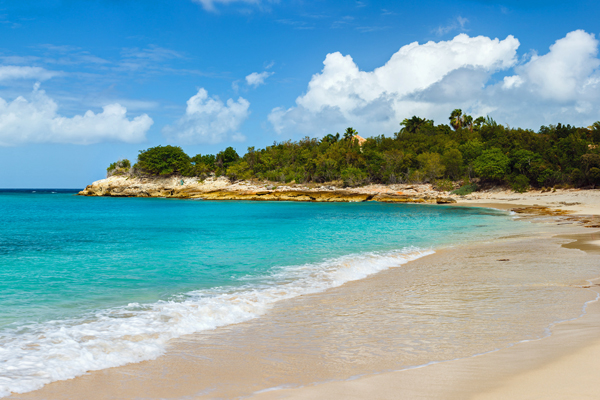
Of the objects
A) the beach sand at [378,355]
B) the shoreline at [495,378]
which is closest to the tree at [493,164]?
the beach sand at [378,355]

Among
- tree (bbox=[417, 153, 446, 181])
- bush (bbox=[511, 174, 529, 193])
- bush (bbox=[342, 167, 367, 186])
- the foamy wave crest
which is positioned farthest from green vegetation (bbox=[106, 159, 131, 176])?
the foamy wave crest

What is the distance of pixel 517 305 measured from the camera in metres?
7.19

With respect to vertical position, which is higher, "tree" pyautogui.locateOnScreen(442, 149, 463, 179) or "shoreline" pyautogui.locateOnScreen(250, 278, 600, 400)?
"tree" pyautogui.locateOnScreen(442, 149, 463, 179)

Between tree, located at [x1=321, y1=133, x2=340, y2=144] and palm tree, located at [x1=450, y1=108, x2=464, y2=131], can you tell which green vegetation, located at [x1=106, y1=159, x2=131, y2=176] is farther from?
palm tree, located at [x1=450, y1=108, x2=464, y2=131]

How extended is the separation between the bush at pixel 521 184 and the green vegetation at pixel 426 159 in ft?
0.42

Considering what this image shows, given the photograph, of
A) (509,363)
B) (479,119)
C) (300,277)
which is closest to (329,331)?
(509,363)

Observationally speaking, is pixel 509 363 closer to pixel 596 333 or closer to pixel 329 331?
pixel 596 333

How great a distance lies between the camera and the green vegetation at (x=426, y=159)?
57.9 meters

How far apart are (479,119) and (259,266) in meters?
102

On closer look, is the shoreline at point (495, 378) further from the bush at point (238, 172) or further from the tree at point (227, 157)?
the tree at point (227, 157)

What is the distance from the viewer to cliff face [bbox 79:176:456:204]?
67250 millimetres

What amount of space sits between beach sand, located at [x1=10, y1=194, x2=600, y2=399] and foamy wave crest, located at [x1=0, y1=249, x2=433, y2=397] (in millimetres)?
284

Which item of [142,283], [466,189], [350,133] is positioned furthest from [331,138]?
[142,283]

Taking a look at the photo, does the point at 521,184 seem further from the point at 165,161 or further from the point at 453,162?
the point at 165,161
